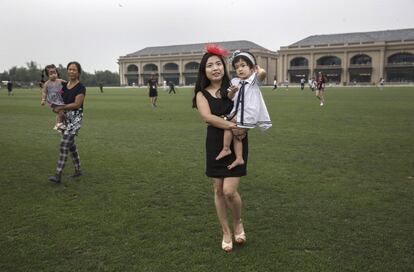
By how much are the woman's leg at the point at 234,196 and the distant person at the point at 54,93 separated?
3.70 metres

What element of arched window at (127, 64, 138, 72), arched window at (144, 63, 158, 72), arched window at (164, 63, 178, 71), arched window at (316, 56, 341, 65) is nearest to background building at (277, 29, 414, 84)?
arched window at (316, 56, 341, 65)

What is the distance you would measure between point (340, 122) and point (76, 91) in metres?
10.3

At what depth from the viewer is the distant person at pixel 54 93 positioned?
6.52m

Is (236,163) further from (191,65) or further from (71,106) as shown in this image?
(191,65)

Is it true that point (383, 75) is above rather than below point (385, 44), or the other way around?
below

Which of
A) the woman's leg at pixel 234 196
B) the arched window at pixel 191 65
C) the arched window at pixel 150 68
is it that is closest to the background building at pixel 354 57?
the arched window at pixel 191 65

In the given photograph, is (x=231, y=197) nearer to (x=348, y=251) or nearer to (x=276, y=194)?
(x=348, y=251)

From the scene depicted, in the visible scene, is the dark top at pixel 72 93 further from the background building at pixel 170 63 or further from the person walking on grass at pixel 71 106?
the background building at pixel 170 63

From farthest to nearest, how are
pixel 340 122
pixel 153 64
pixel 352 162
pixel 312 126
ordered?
pixel 153 64, pixel 340 122, pixel 312 126, pixel 352 162

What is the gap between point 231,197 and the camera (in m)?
3.99

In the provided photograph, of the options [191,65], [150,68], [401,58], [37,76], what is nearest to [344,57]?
[401,58]

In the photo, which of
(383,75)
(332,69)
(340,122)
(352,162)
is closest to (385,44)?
(383,75)

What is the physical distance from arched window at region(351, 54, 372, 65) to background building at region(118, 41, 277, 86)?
2102 centimetres

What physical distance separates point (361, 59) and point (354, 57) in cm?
185
